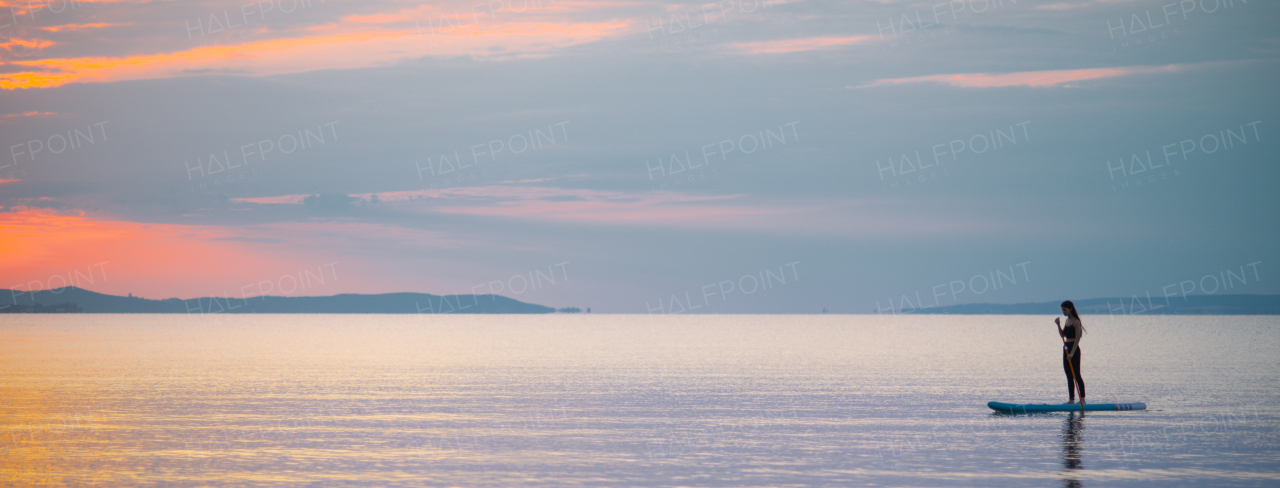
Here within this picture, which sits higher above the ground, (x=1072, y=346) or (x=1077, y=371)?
(x=1072, y=346)

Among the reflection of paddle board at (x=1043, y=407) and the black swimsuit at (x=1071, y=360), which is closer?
the reflection of paddle board at (x=1043, y=407)

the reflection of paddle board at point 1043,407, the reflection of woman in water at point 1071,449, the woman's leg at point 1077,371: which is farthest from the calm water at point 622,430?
the woman's leg at point 1077,371

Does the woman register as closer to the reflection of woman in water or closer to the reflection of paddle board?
the reflection of paddle board

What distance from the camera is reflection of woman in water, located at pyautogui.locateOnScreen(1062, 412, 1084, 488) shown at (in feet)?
65.9

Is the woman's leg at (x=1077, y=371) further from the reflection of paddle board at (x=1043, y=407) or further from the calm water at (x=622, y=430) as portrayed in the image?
→ the calm water at (x=622, y=430)

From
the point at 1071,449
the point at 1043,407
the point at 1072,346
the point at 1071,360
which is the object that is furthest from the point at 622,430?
the point at 1071,360

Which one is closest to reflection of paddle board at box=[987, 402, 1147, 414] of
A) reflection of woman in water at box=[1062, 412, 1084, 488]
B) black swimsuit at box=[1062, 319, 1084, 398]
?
reflection of woman in water at box=[1062, 412, 1084, 488]

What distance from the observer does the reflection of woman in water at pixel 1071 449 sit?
20094 mm

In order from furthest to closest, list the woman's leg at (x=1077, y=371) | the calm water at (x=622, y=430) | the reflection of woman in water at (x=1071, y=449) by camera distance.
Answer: the woman's leg at (x=1077, y=371), the calm water at (x=622, y=430), the reflection of woman in water at (x=1071, y=449)

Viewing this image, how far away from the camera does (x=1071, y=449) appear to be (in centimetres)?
2414

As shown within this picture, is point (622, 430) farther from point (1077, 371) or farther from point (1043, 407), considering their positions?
point (1077, 371)

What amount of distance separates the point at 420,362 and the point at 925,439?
140ft

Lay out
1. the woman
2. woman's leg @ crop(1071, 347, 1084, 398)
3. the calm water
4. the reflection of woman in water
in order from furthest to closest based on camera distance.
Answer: the woman
woman's leg @ crop(1071, 347, 1084, 398)
the calm water
the reflection of woman in water

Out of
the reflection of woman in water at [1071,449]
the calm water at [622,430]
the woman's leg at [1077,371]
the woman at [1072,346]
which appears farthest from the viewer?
the woman at [1072,346]
